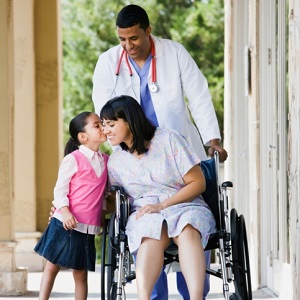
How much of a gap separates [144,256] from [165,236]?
158mm

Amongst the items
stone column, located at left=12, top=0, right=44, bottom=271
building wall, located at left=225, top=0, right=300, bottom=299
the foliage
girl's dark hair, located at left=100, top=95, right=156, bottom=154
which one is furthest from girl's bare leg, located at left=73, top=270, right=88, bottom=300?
the foliage

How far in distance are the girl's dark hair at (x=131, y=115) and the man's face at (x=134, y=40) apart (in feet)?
1.18

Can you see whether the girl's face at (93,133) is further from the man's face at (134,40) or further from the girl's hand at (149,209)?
the girl's hand at (149,209)

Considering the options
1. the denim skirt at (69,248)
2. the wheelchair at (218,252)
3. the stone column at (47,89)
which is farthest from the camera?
the stone column at (47,89)

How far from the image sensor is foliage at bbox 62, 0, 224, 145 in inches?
1089

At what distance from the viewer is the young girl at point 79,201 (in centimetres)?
586

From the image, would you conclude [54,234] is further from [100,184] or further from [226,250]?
[226,250]

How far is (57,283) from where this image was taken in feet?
29.2

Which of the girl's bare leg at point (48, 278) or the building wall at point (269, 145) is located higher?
the building wall at point (269, 145)

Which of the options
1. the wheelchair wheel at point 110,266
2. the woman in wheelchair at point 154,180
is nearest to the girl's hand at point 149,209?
the woman in wheelchair at point 154,180

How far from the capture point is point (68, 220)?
577 cm

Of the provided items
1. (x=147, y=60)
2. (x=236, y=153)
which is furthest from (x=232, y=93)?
(x=147, y=60)

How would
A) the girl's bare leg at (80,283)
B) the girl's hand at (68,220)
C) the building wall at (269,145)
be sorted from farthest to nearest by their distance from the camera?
the building wall at (269,145) < the girl's bare leg at (80,283) < the girl's hand at (68,220)

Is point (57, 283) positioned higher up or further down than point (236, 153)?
further down
